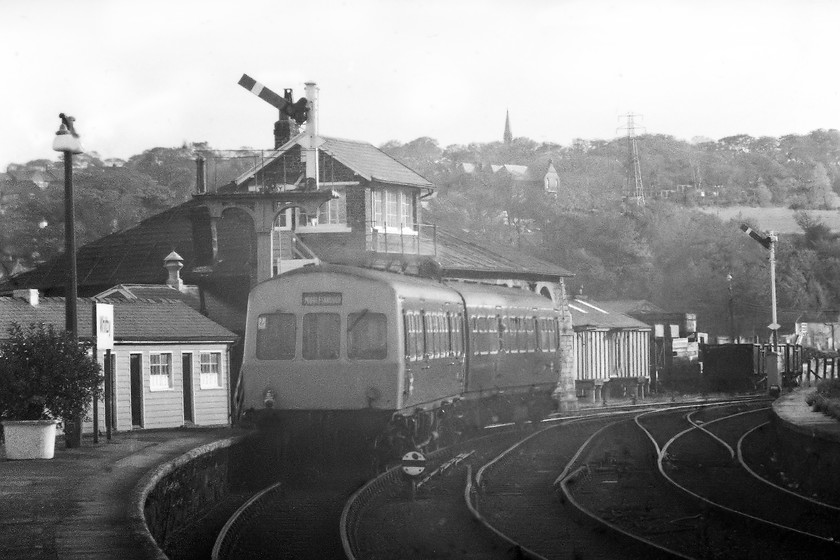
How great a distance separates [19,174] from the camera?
78.4 meters

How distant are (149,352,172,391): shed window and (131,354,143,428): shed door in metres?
0.29

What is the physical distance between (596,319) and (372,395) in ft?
117

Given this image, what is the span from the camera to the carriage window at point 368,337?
757 inches

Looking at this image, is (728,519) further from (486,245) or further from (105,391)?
(486,245)

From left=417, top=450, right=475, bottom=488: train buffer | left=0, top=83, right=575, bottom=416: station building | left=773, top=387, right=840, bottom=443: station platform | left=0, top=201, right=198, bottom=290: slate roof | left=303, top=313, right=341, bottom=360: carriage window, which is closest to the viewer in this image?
left=417, top=450, right=475, bottom=488: train buffer

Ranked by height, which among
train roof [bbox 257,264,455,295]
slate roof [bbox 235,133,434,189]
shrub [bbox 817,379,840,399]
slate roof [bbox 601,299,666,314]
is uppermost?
slate roof [bbox 235,133,434,189]

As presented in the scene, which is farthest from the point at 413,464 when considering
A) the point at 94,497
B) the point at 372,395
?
the point at 94,497

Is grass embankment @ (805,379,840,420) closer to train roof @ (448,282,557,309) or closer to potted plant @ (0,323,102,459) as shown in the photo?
train roof @ (448,282,557,309)

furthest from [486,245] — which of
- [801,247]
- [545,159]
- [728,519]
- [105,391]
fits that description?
[545,159]

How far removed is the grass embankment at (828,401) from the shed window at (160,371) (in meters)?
13.7

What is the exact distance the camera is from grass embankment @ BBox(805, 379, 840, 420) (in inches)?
962

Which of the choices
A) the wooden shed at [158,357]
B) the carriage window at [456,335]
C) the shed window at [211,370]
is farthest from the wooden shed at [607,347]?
the carriage window at [456,335]

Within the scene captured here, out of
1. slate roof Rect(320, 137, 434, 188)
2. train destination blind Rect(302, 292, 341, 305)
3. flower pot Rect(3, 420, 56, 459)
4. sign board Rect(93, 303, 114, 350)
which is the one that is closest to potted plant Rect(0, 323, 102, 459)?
flower pot Rect(3, 420, 56, 459)

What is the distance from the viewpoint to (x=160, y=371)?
29.1 m
